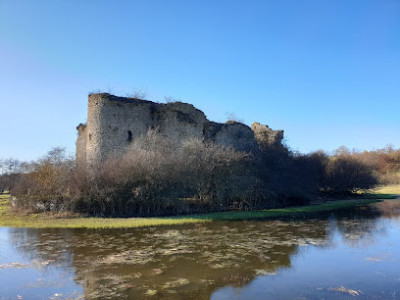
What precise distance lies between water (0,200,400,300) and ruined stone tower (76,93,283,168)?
10.2 meters

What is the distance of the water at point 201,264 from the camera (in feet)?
23.1

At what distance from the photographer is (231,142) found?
32156mm

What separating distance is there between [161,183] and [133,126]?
24.6 ft

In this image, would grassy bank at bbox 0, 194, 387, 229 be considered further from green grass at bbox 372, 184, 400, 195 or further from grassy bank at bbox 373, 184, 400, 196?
green grass at bbox 372, 184, 400, 195

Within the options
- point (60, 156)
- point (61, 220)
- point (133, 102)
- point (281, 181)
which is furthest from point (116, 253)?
point (281, 181)

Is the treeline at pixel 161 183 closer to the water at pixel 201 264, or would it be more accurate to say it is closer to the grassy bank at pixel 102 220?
the grassy bank at pixel 102 220

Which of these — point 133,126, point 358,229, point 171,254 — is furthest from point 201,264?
point 133,126

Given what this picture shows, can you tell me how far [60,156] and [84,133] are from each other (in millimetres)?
7123

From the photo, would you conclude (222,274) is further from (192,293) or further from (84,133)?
(84,133)

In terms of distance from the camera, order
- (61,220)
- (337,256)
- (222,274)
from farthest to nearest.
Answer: (61,220) < (337,256) < (222,274)

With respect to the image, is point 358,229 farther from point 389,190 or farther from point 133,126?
point 389,190

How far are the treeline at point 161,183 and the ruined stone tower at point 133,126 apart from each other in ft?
5.18

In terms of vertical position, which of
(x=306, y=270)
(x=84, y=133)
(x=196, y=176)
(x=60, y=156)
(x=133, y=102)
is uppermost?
(x=133, y=102)

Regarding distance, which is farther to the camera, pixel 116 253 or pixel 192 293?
pixel 116 253
